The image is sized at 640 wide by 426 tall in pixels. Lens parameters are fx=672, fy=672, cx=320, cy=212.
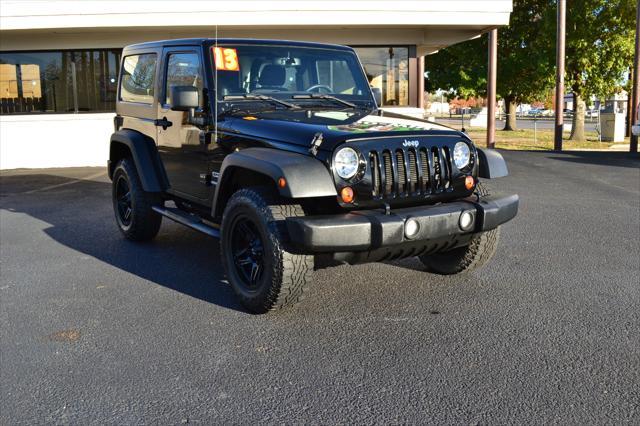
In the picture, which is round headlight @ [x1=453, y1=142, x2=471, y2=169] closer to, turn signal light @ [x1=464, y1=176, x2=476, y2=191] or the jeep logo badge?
turn signal light @ [x1=464, y1=176, x2=476, y2=191]

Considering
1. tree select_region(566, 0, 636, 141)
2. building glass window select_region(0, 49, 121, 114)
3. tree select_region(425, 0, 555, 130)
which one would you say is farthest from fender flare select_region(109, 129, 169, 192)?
tree select_region(425, 0, 555, 130)

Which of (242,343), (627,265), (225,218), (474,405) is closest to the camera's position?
(474,405)

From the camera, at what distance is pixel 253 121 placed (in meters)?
4.83

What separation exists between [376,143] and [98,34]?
Answer: 42.1 feet

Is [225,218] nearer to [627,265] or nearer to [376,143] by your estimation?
[376,143]

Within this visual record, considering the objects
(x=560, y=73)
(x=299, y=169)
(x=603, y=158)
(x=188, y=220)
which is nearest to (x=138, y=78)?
(x=188, y=220)

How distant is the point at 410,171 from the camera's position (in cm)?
441

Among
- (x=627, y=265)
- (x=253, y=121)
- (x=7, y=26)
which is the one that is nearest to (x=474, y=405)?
(x=253, y=121)

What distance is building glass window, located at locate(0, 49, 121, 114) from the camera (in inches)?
612

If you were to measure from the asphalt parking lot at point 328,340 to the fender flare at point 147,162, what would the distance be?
69 cm

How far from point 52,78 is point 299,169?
1337cm

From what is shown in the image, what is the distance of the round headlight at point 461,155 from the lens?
466cm

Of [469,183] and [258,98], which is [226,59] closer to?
[258,98]

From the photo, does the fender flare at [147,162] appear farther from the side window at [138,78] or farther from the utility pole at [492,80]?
the utility pole at [492,80]
